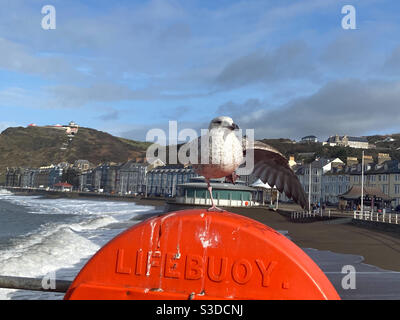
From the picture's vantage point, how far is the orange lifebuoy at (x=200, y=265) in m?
2.48

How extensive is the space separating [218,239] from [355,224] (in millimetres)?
36231

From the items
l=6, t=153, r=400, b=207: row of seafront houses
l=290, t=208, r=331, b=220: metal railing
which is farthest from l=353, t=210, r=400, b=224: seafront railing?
l=6, t=153, r=400, b=207: row of seafront houses

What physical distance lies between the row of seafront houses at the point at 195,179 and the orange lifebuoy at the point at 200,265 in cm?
1111

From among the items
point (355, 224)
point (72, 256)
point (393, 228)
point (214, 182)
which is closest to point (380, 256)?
point (393, 228)

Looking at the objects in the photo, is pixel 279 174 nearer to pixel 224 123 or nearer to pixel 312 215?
pixel 224 123

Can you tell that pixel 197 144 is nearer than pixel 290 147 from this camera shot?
Yes

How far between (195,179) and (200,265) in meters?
63.0

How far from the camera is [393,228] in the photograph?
3009cm

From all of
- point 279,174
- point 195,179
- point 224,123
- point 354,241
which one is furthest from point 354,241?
point 195,179

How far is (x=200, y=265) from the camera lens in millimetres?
2537

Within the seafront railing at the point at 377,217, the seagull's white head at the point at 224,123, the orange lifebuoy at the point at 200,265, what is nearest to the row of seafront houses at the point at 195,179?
the seafront railing at the point at 377,217

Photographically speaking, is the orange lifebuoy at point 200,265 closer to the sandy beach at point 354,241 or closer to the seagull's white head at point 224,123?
the seagull's white head at point 224,123

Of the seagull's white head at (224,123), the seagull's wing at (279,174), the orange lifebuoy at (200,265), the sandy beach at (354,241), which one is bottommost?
the sandy beach at (354,241)
